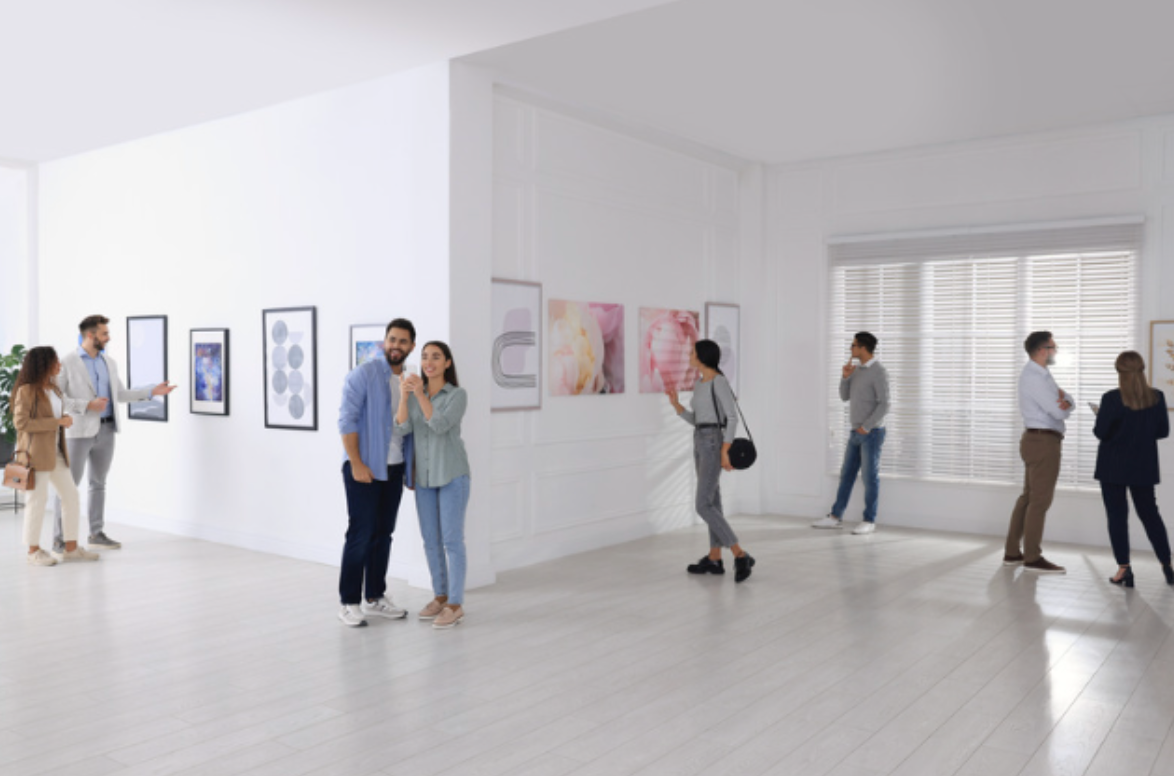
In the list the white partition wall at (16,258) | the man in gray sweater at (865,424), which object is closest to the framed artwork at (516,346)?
the man in gray sweater at (865,424)

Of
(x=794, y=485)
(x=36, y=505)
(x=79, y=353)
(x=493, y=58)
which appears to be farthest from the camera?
(x=794, y=485)

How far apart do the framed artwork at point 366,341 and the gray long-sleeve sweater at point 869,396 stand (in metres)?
4.44

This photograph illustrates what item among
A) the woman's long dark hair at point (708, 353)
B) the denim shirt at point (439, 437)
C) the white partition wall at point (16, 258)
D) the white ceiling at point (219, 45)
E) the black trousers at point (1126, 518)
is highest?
the white ceiling at point (219, 45)

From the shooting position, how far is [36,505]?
7.08 meters

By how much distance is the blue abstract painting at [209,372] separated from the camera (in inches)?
310

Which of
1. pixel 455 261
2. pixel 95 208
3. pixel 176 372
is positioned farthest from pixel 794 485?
pixel 95 208

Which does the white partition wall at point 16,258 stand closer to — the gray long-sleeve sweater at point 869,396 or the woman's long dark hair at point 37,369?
the woman's long dark hair at point 37,369

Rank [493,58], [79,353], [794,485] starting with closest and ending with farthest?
[493,58]
[79,353]
[794,485]

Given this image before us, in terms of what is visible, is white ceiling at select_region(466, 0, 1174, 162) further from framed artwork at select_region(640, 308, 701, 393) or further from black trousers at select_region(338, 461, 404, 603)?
black trousers at select_region(338, 461, 404, 603)

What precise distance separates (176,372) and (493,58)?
4.06 metres

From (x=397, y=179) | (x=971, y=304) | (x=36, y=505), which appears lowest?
(x=36, y=505)

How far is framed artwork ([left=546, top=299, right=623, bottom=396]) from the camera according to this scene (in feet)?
24.5

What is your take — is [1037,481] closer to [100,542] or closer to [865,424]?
[865,424]

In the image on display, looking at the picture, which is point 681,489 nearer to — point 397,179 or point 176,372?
point 397,179
